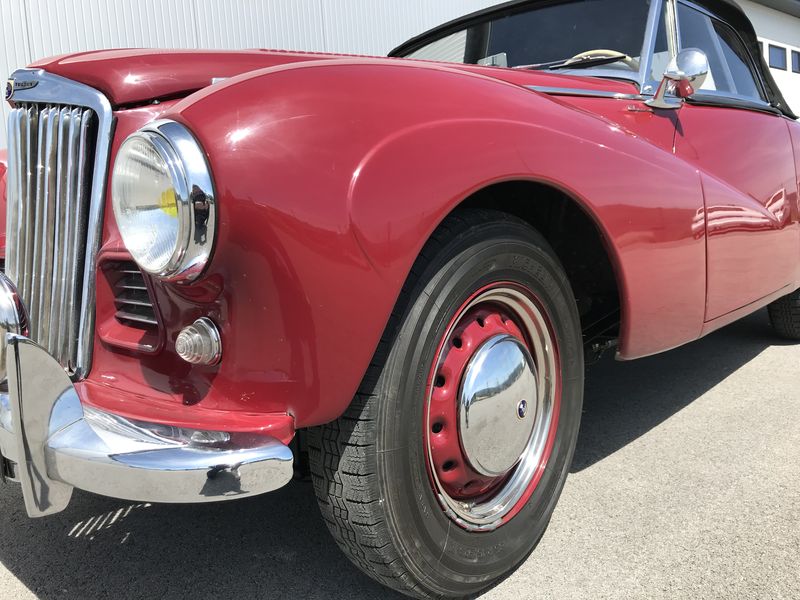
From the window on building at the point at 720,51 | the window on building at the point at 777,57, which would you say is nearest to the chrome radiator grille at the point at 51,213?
the window on building at the point at 720,51

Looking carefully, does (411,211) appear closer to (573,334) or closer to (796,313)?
(573,334)

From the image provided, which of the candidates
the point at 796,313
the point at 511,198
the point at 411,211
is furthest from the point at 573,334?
the point at 796,313

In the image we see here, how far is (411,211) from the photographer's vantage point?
1.33 m

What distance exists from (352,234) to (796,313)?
11.7 ft

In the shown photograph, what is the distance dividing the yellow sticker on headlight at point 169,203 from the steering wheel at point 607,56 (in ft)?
6.08

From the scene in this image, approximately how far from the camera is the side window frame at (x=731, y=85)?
2.86m

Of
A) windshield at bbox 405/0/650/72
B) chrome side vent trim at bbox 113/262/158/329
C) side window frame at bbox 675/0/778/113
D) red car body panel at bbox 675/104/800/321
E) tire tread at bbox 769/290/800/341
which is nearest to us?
chrome side vent trim at bbox 113/262/158/329

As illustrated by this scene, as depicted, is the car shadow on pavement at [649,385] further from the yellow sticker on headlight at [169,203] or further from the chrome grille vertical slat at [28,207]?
the chrome grille vertical slat at [28,207]

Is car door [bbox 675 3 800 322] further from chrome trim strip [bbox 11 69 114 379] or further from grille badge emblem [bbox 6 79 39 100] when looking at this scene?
grille badge emblem [bbox 6 79 39 100]

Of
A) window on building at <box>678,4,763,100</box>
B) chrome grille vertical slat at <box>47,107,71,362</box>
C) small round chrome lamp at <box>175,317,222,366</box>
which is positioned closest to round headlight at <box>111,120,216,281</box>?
small round chrome lamp at <box>175,317,222,366</box>

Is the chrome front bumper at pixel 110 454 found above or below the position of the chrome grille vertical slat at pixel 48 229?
below

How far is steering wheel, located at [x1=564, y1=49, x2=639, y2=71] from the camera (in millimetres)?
2619

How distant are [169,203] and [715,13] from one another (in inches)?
121

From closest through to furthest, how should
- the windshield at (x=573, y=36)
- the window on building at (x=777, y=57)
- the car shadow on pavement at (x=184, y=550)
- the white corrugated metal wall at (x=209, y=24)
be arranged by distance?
the car shadow on pavement at (x=184, y=550) → the windshield at (x=573, y=36) → the white corrugated metal wall at (x=209, y=24) → the window on building at (x=777, y=57)
